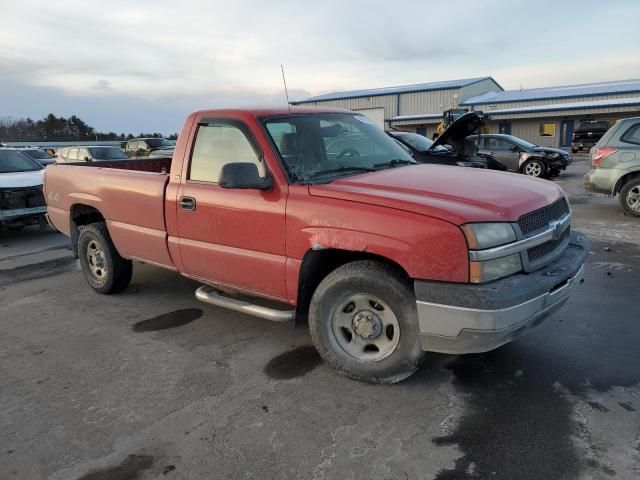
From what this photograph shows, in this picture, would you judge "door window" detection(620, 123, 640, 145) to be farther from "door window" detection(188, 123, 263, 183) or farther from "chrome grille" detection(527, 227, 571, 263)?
"door window" detection(188, 123, 263, 183)

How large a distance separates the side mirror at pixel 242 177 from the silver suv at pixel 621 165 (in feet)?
26.2

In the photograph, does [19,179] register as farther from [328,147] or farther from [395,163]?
[395,163]

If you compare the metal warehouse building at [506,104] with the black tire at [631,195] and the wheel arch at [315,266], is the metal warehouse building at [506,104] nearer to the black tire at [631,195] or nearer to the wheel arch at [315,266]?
the black tire at [631,195]

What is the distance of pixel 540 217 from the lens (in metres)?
3.30

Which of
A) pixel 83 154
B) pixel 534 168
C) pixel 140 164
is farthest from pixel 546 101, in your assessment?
pixel 140 164

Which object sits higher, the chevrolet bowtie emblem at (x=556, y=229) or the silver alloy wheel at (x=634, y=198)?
the chevrolet bowtie emblem at (x=556, y=229)

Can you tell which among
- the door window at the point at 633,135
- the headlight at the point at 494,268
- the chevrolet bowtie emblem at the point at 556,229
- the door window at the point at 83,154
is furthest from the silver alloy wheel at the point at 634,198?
the door window at the point at 83,154

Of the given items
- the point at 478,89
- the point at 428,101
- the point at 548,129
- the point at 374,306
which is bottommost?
the point at 374,306

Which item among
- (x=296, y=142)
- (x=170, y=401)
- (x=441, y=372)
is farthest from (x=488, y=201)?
(x=170, y=401)

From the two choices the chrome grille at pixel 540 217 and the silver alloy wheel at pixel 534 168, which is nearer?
the chrome grille at pixel 540 217

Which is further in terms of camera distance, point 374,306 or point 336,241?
point 374,306

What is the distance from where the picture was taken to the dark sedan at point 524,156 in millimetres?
16031

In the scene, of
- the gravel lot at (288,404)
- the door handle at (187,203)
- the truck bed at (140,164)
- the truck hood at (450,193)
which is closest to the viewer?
the gravel lot at (288,404)

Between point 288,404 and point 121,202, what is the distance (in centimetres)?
287
